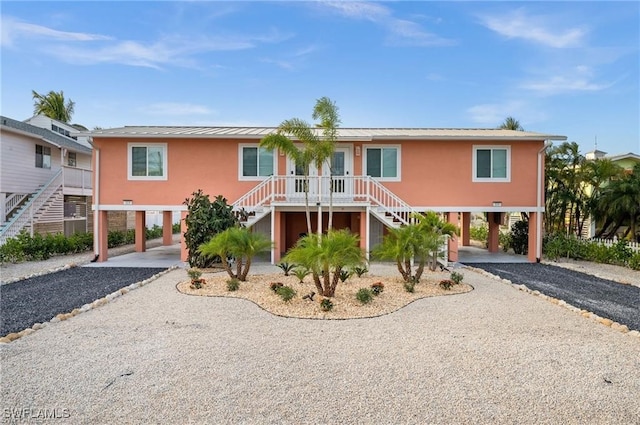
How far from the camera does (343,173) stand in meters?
14.4

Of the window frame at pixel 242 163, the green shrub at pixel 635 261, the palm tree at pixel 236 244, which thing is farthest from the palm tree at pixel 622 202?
the palm tree at pixel 236 244

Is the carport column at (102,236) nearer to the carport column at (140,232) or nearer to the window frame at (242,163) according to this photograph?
the carport column at (140,232)

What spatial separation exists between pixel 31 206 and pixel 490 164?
19.7 metres

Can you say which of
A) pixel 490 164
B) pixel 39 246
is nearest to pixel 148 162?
pixel 39 246

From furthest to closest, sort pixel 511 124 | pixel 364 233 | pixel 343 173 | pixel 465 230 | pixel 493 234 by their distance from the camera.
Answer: pixel 511 124 → pixel 465 230 → pixel 493 234 → pixel 343 173 → pixel 364 233

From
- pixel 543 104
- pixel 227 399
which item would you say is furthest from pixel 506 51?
pixel 227 399

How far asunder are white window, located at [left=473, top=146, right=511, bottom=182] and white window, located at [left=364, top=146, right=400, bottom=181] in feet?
10.0

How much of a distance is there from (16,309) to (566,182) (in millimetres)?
19258

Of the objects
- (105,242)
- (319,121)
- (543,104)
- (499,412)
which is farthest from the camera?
(543,104)

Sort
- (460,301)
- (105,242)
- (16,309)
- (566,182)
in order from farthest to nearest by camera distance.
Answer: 1. (566,182)
2. (105,242)
3. (460,301)
4. (16,309)

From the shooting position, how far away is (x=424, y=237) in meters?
9.12

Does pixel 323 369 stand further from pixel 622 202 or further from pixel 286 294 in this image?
pixel 622 202

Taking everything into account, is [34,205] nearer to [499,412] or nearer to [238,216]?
[238,216]

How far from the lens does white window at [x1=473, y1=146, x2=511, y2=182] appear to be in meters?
14.2
